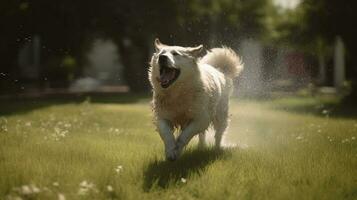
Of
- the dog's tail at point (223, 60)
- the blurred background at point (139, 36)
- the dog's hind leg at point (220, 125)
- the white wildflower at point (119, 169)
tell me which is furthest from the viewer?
the blurred background at point (139, 36)

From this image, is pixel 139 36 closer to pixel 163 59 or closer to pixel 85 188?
pixel 163 59

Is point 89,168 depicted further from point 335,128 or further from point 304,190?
point 335,128

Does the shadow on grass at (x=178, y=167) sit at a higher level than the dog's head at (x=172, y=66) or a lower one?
lower

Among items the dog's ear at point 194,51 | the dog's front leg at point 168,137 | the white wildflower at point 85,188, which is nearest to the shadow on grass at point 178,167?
the dog's front leg at point 168,137

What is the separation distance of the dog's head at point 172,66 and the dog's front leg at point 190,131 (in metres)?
0.61

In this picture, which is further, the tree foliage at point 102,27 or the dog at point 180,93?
the tree foliage at point 102,27

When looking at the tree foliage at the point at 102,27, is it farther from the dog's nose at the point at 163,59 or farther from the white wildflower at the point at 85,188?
the white wildflower at the point at 85,188

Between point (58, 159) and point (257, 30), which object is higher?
point (257, 30)

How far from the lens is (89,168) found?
719cm

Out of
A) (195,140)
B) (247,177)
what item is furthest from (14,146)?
(247,177)

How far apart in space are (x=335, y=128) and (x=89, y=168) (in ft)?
23.2

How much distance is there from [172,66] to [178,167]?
1.46 m

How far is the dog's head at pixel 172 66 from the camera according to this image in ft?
27.1

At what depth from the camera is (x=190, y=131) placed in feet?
27.1
